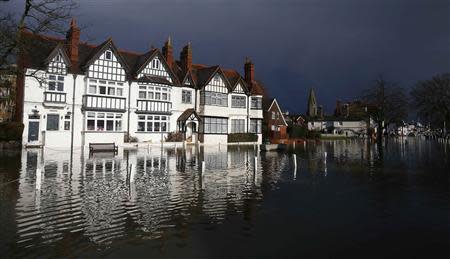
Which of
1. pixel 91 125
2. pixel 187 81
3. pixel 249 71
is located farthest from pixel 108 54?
pixel 249 71

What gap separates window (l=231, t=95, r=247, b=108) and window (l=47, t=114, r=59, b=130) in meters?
22.0

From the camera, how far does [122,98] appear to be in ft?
118

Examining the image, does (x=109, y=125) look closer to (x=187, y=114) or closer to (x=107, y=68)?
(x=107, y=68)

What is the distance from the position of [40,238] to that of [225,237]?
375 centimetres

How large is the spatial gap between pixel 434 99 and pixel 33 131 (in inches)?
2446

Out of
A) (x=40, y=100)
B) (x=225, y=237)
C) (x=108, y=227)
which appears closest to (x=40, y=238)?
(x=108, y=227)

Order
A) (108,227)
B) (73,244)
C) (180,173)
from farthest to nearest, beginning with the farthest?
(180,173) → (108,227) → (73,244)

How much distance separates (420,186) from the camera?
1409 centimetres

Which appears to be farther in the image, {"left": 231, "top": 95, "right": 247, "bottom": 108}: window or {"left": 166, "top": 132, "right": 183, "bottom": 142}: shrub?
{"left": 231, "top": 95, "right": 247, "bottom": 108}: window

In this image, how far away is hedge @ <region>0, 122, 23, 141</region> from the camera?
1139 inches

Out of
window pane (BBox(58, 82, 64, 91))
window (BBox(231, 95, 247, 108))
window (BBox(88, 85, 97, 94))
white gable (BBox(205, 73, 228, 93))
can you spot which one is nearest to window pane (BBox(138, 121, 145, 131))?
window (BBox(88, 85, 97, 94))

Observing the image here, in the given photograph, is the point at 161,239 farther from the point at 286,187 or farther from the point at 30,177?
the point at 30,177

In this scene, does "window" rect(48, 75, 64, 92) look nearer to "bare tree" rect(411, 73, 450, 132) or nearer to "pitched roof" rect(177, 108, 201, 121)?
"pitched roof" rect(177, 108, 201, 121)

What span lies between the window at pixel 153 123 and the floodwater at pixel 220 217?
22.4 m
